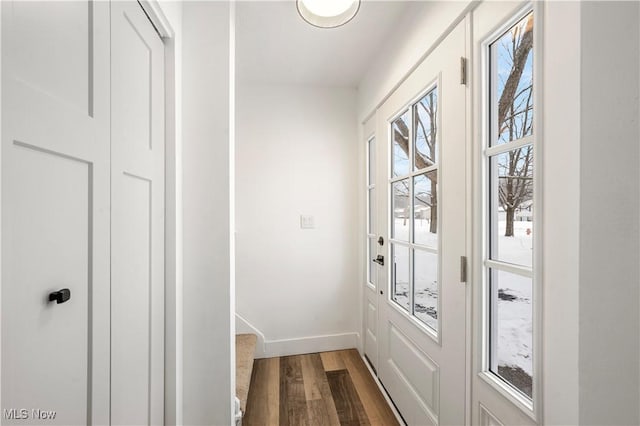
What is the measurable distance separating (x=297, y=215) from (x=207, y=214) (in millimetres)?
1303

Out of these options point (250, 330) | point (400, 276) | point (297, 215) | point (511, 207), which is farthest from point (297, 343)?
point (511, 207)

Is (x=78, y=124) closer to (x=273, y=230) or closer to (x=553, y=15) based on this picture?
(x=553, y=15)

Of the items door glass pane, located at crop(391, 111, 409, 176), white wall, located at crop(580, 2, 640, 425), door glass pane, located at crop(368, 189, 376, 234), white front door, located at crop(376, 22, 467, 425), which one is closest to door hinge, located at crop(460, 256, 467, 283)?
white front door, located at crop(376, 22, 467, 425)

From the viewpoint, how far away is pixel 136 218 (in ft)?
2.66

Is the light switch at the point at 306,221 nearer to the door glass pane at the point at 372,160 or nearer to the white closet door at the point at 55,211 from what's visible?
the door glass pane at the point at 372,160

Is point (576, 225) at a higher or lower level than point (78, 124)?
lower

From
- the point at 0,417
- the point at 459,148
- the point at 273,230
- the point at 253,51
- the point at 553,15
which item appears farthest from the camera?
the point at 273,230

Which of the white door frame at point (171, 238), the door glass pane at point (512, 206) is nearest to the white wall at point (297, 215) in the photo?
the white door frame at point (171, 238)

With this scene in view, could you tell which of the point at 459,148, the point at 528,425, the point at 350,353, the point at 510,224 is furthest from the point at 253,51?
the point at 350,353

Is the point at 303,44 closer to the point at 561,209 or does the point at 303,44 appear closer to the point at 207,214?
the point at 207,214

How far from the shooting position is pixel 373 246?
212 centimetres

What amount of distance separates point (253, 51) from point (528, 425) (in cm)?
230

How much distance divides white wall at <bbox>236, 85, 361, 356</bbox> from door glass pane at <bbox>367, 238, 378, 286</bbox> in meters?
0.22

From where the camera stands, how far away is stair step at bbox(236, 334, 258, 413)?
156cm
